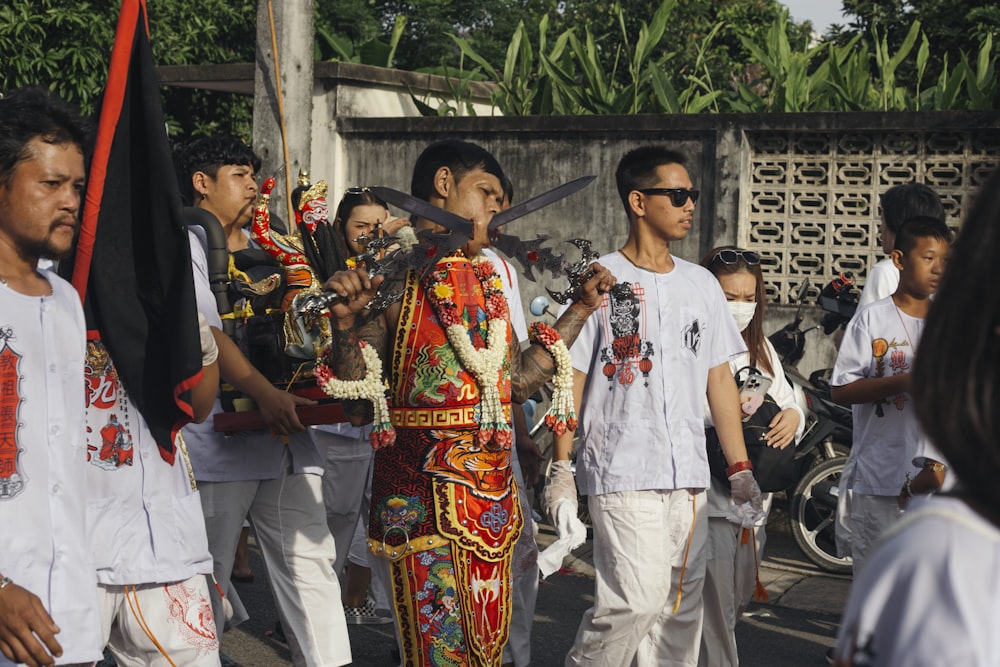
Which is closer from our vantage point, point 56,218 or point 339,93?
point 56,218

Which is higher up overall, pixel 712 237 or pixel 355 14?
pixel 355 14

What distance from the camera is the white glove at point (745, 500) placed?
4906 millimetres

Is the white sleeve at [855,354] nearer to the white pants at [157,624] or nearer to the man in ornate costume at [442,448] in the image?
the man in ornate costume at [442,448]

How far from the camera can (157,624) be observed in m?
3.41

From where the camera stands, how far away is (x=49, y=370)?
9.79ft

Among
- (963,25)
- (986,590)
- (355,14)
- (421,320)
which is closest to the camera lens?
(986,590)

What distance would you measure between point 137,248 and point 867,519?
3.12 metres

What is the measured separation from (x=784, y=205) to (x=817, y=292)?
66 cm

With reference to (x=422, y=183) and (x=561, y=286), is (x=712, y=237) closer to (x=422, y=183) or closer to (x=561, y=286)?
(x=561, y=286)

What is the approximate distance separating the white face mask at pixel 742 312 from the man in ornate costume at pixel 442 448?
1764 mm

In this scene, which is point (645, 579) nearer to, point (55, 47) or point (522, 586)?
point (522, 586)

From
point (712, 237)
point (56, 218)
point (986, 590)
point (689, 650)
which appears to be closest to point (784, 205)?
point (712, 237)

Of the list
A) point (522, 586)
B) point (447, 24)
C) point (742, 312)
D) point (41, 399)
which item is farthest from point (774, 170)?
point (447, 24)

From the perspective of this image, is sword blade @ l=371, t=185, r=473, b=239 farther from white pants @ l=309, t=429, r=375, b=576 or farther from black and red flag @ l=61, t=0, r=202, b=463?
white pants @ l=309, t=429, r=375, b=576
